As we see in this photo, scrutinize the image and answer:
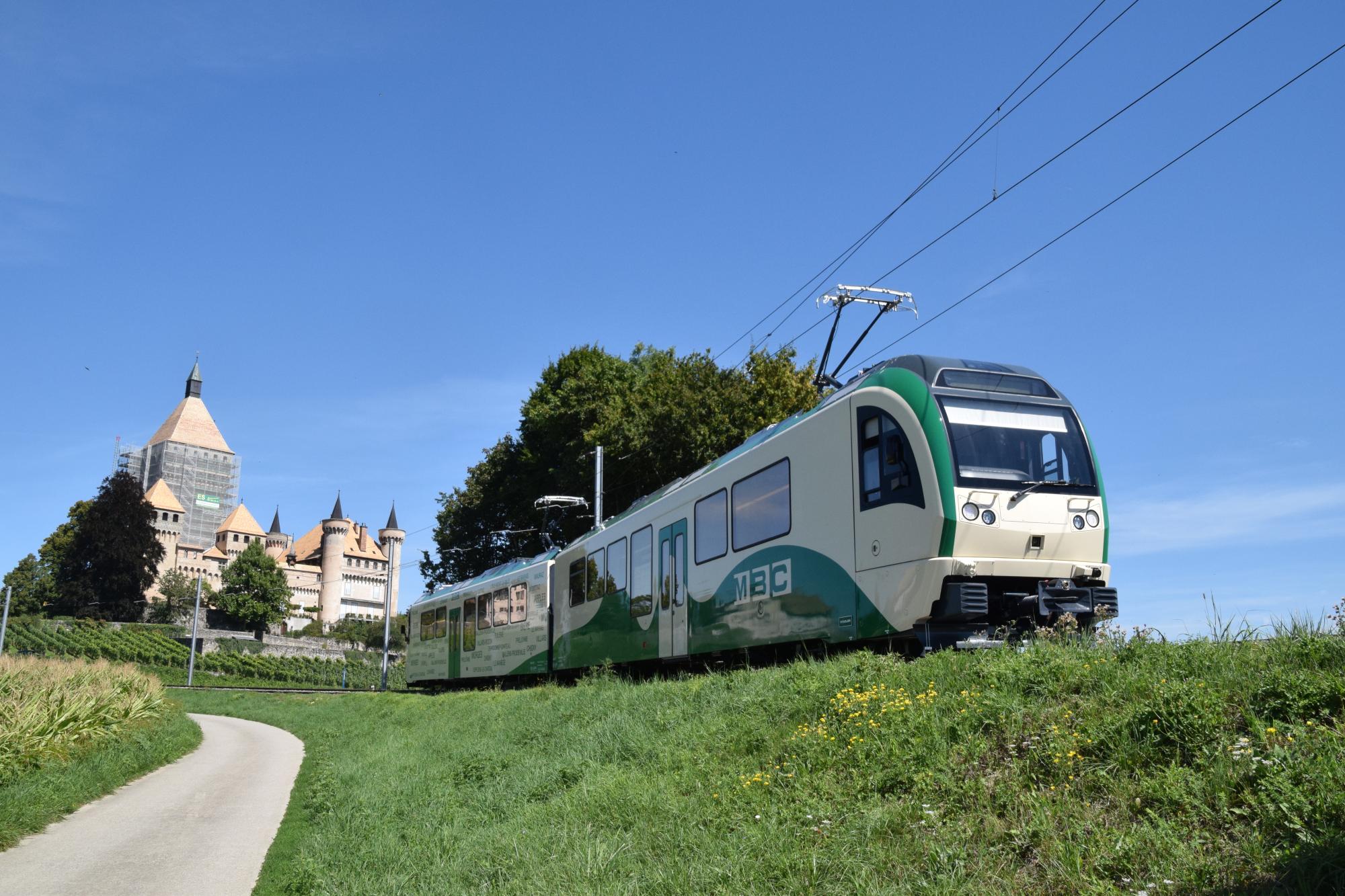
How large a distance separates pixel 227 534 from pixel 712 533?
149 metres

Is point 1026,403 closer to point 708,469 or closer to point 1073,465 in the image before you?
point 1073,465

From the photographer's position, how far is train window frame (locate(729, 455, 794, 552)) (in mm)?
13180

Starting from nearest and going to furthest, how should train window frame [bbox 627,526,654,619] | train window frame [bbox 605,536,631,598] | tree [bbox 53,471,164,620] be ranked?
train window frame [bbox 627,526,654,619], train window frame [bbox 605,536,631,598], tree [bbox 53,471,164,620]

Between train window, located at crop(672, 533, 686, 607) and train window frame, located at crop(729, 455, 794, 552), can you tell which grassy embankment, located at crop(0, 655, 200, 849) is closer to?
train window, located at crop(672, 533, 686, 607)

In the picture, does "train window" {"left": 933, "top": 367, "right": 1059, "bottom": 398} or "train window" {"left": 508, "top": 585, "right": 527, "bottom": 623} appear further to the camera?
"train window" {"left": 508, "top": 585, "right": 527, "bottom": 623}

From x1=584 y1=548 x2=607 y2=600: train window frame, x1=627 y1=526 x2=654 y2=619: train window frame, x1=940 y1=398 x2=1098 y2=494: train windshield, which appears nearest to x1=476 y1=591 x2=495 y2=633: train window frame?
x1=584 y1=548 x2=607 y2=600: train window frame

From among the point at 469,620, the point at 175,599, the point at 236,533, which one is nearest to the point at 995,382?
the point at 469,620

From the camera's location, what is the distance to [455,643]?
101ft

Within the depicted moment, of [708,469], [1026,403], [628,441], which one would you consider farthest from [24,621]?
[1026,403]

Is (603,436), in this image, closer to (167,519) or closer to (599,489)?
(599,489)

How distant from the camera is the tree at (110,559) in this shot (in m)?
88.4

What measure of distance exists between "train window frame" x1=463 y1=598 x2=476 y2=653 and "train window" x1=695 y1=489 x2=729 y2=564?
48.4 ft

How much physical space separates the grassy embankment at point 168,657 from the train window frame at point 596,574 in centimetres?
4036

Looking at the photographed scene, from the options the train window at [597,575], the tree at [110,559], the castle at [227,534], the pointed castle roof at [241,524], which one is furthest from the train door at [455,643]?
the pointed castle roof at [241,524]
